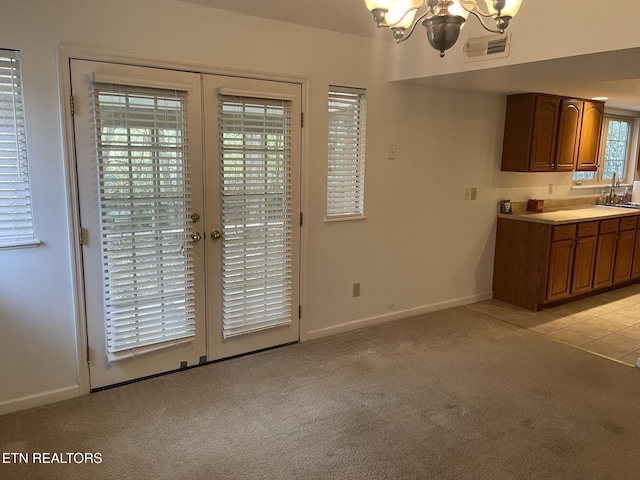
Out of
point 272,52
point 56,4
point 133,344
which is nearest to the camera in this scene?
point 56,4

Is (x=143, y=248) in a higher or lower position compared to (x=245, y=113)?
lower

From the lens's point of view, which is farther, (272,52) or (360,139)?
(360,139)

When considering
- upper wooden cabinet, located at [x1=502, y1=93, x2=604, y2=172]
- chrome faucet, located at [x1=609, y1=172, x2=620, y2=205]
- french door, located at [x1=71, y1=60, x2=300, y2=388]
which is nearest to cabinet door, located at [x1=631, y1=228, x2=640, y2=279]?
chrome faucet, located at [x1=609, y1=172, x2=620, y2=205]

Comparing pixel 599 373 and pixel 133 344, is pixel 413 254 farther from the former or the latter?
pixel 133 344

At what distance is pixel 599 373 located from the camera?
3.40 meters

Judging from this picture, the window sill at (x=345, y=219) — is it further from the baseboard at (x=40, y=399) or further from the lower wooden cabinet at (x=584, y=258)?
the lower wooden cabinet at (x=584, y=258)

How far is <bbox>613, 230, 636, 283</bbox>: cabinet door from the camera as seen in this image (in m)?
5.32

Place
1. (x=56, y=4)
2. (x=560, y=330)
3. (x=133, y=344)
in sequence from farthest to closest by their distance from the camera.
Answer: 1. (x=560, y=330)
2. (x=133, y=344)
3. (x=56, y=4)

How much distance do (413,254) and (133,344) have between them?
98.2 inches

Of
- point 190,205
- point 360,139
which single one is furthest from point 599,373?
point 190,205

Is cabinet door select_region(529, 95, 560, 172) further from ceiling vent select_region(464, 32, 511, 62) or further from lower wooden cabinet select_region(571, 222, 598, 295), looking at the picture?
ceiling vent select_region(464, 32, 511, 62)

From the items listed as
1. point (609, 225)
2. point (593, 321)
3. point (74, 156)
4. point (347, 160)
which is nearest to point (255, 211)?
point (347, 160)

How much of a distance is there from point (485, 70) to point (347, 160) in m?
1.19

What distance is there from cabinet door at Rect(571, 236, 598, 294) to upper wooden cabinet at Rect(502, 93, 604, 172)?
794 millimetres
